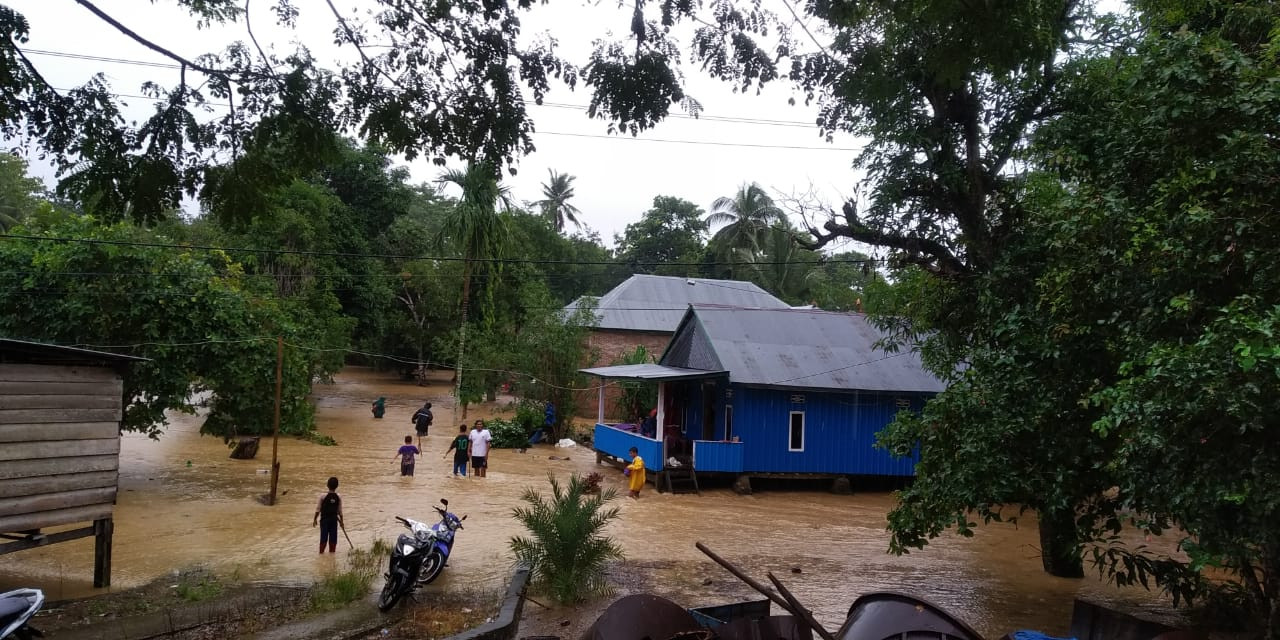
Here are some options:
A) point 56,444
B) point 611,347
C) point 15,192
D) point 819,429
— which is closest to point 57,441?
point 56,444

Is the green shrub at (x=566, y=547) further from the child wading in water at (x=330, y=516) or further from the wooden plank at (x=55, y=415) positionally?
the wooden plank at (x=55, y=415)

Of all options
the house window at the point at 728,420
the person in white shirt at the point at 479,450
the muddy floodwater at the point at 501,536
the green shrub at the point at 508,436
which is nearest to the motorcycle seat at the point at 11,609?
the muddy floodwater at the point at 501,536

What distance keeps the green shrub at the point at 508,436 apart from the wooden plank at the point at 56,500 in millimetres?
16670

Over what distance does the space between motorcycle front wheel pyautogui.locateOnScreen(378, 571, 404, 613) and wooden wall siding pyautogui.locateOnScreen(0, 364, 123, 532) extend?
365 centimetres

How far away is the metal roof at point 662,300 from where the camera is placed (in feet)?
115

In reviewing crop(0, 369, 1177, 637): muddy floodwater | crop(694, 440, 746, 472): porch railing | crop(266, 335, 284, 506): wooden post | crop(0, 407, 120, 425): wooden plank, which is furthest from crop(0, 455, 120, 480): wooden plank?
crop(694, 440, 746, 472): porch railing

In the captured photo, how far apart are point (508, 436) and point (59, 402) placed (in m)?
17.9

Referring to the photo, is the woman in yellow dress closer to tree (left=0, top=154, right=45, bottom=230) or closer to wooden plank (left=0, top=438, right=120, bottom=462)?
wooden plank (left=0, top=438, right=120, bottom=462)

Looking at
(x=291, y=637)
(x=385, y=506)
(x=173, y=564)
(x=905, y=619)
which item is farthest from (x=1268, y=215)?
(x=385, y=506)

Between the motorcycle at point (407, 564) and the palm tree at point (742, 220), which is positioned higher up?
the palm tree at point (742, 220)

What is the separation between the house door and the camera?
74.5 ft

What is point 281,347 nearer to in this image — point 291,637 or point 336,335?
point 291,637

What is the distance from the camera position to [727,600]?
33.7ft

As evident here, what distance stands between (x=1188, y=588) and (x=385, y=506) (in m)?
13.1
